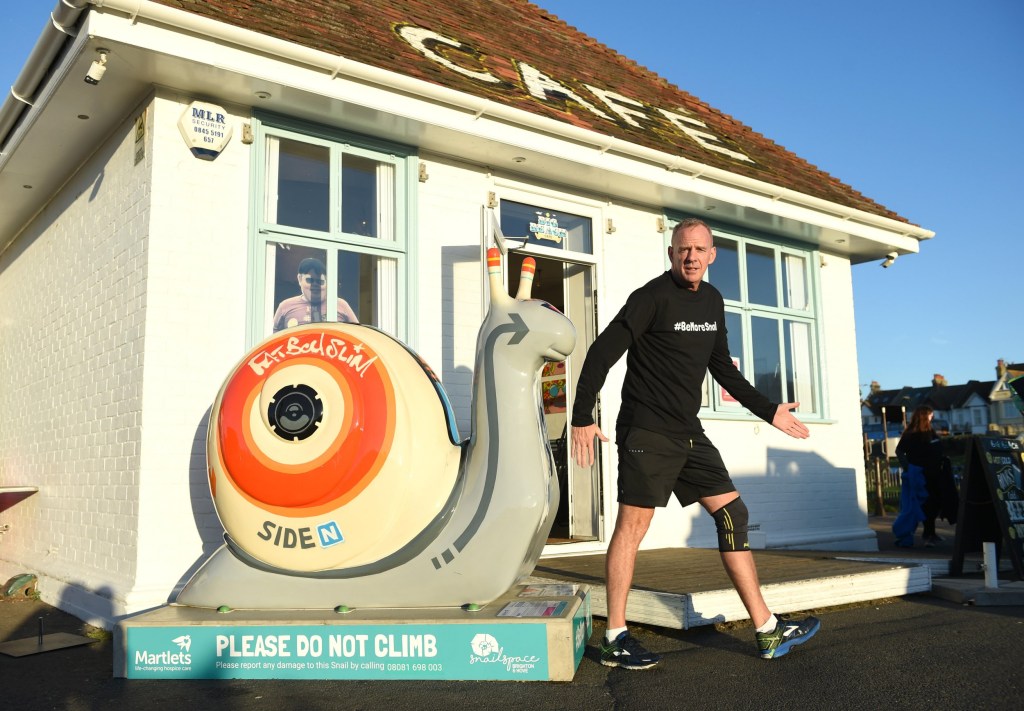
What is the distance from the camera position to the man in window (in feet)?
18.6

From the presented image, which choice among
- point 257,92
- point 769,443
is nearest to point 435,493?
point 257,92

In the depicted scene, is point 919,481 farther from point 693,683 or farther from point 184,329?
point 184,329

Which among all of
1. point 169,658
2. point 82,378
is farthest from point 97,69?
point 169,658

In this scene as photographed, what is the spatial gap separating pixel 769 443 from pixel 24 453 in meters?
6.94

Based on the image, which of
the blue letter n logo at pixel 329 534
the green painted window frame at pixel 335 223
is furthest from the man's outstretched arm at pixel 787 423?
the green painted window frame at pixel 335 223

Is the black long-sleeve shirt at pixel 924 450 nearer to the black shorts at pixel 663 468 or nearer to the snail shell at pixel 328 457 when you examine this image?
the black shorts at pixel 663 468

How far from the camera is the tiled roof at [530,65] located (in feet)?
18.5

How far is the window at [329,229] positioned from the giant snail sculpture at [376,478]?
69.0 inches

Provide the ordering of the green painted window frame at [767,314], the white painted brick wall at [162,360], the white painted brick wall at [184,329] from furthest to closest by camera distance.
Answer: the green painted window frame at [767,314] → the white painted brick wall at [162,360] → the white painted brick wall at [184,329]

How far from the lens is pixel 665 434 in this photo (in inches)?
147

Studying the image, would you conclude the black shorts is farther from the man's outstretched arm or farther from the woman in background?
the woman in background

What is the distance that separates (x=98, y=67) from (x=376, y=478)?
3.00 m

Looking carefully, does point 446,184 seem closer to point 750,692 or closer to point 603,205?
point 603,205

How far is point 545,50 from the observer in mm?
A: 8797
